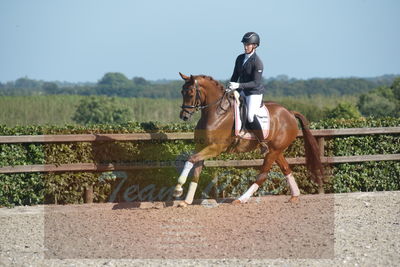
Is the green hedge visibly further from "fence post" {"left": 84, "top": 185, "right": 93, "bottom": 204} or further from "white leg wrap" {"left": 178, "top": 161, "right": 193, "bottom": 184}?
"white leg wrap" {"left": 178, "top": 161, "right": 193, "bottom": 184}

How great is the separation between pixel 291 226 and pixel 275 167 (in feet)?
8.99

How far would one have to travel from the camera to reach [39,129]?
10.1m

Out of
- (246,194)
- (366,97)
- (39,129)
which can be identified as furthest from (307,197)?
(366,97)

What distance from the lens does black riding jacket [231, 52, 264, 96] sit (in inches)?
373

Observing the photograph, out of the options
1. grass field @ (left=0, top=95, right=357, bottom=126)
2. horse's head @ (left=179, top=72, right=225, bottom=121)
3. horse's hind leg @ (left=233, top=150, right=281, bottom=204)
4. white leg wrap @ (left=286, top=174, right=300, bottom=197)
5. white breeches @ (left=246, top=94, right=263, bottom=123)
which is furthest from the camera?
grass field @ (left=0, top=95, right=357, bottom=126)

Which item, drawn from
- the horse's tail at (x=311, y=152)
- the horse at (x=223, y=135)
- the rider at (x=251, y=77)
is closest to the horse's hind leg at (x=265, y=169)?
the horse at (x=223, y=135)

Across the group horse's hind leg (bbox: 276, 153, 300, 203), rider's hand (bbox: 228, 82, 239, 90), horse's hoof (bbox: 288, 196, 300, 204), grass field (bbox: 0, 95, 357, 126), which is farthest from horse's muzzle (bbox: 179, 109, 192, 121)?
grass field (bbox: 0, 95, 357, 126)

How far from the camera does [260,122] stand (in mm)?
9641

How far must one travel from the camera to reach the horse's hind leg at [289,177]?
10.2m

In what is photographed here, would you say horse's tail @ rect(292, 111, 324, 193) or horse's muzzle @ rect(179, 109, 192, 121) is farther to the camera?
horse's tail @ rect(292, 111, 324, 193)

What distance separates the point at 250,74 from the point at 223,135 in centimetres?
110

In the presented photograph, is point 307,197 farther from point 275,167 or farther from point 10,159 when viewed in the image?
point 10,159

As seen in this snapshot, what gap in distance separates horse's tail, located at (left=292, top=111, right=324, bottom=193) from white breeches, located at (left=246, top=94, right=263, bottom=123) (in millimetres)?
1133

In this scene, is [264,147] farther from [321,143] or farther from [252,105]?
[321,143]
